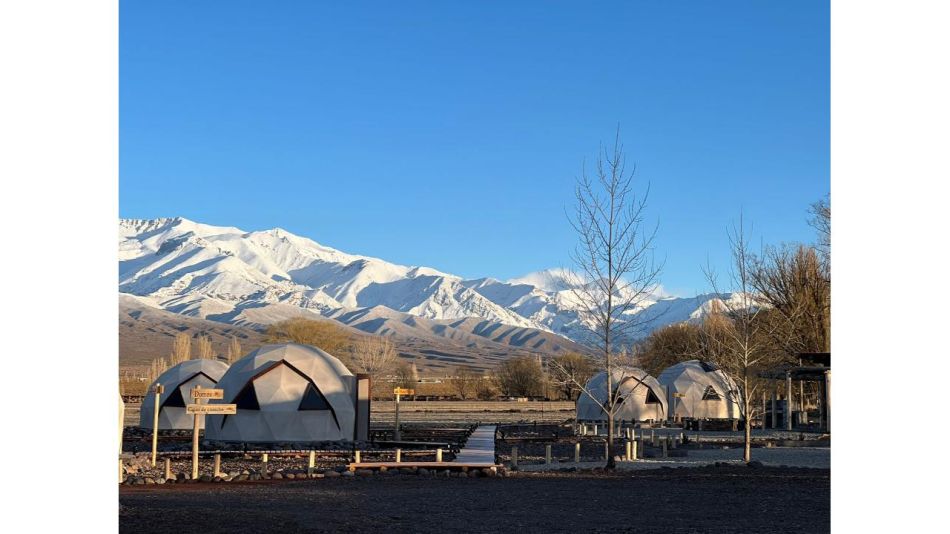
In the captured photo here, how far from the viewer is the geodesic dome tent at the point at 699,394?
4925cm

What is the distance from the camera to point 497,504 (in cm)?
1327

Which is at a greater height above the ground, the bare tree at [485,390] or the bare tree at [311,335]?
the bare tree at [311,335]

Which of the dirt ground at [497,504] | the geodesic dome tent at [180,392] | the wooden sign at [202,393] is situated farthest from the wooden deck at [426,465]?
the geodesic dome tent at [180,392]

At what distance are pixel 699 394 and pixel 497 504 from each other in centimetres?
3806

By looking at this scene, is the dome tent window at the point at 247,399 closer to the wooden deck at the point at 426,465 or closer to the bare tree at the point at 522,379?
the wooden deck at the point at 426,465

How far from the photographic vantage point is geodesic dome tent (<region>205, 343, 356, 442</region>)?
29.0 m

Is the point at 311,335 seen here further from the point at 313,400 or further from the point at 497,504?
the point at 497,504

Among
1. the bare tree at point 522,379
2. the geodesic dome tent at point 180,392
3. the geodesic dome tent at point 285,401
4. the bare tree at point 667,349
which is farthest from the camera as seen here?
the bare tree at point 522,379

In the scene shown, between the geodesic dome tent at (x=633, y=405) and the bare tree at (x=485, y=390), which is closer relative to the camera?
the geodesic dome tent at (x=633, y=405)

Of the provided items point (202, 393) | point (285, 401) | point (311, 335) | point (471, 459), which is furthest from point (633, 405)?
point (311, 335)

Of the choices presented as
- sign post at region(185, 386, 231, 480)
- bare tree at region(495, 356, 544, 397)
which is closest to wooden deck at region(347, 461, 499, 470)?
sign post at region(185, 386, 231, 480)

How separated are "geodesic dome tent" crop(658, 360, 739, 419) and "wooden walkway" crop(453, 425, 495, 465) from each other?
1778cm

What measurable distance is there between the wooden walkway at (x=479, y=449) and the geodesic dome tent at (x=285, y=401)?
3.92 m

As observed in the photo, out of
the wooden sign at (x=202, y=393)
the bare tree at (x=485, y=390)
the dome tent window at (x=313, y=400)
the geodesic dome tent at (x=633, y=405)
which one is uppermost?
the wooden sign at (x=202, y=393)
